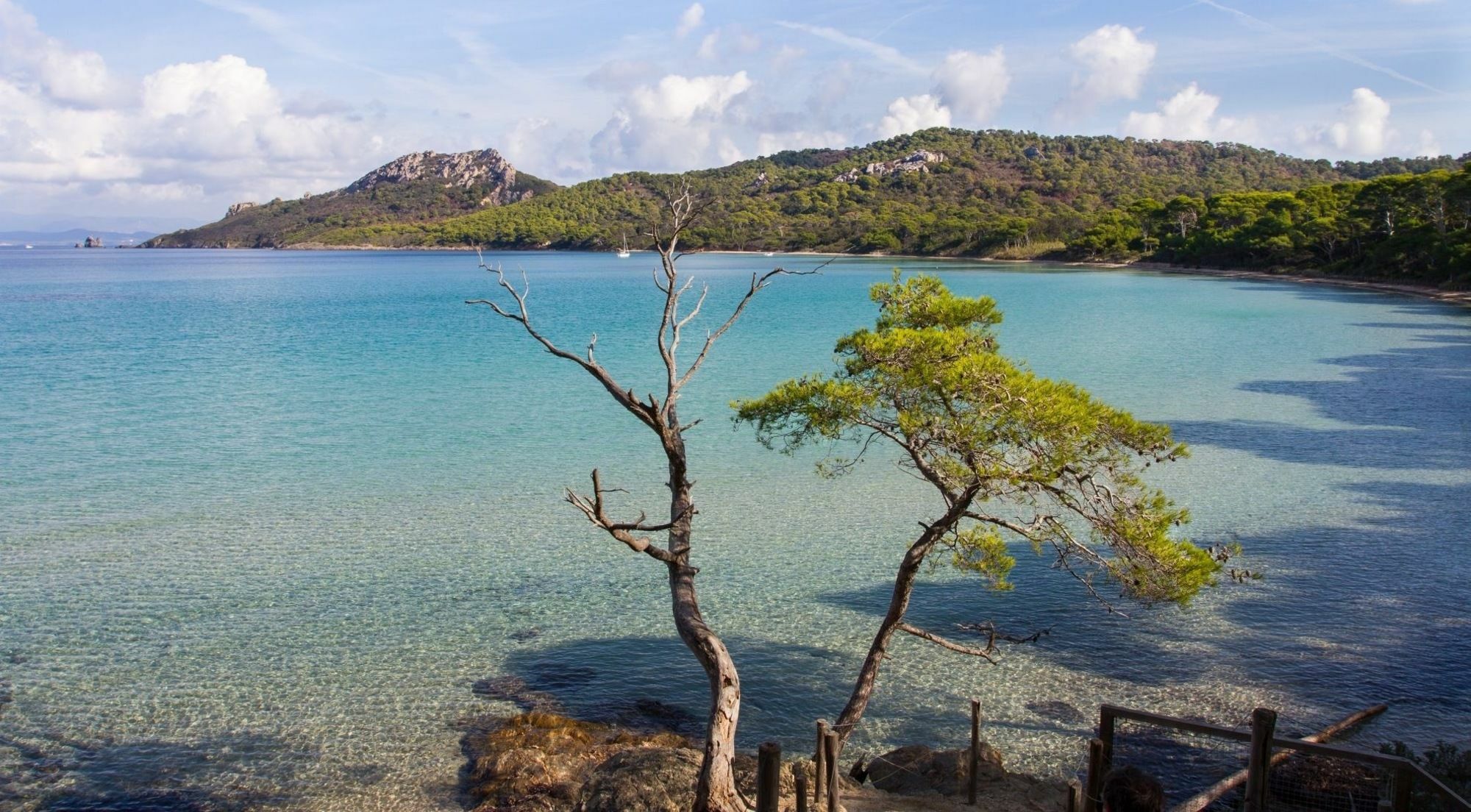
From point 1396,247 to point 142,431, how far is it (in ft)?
222

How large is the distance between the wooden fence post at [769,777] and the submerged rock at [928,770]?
267 cm

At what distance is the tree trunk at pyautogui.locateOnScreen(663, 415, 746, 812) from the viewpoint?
22.8ft

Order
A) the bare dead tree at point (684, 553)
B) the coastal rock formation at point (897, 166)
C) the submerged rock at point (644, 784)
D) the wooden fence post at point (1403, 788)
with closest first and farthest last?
1. the wooden fence post at point (1403, 788)
2. the bare dead tree at point (684, 553)
3. the submerged rock at point (644, 784)
4. the coastal rock formation at point (897, 166)

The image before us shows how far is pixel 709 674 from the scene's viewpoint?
7.10 m

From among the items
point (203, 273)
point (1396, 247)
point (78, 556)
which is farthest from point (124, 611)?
point (203, 273)

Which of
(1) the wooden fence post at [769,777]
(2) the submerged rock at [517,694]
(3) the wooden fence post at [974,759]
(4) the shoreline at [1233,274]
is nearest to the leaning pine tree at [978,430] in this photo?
(3) the wooden fence post at [974,759]

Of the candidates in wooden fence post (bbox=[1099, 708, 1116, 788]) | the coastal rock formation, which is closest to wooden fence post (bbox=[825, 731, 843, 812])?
wooden fence post (bbox=[1099, 708, 1116, 788])

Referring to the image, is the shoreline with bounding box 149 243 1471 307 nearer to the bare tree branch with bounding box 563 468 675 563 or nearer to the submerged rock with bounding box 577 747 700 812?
the submerged rock with bounding box 577 747 700 812

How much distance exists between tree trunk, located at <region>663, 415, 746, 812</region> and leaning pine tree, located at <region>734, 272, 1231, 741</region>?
1.28 metres

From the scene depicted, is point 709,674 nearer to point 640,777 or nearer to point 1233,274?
point 640,777

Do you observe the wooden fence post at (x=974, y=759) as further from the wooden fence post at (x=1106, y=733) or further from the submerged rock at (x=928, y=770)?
the wooden fence post at (x=1106, y=733)

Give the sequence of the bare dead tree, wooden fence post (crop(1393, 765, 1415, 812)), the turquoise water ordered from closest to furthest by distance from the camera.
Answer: wooden fence post (crop(1393, 765, 1415, 812)) → the bare dead tree → the turquoise water

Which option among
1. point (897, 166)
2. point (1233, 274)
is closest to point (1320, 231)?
point (1233, 274)

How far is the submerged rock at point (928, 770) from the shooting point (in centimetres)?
841
